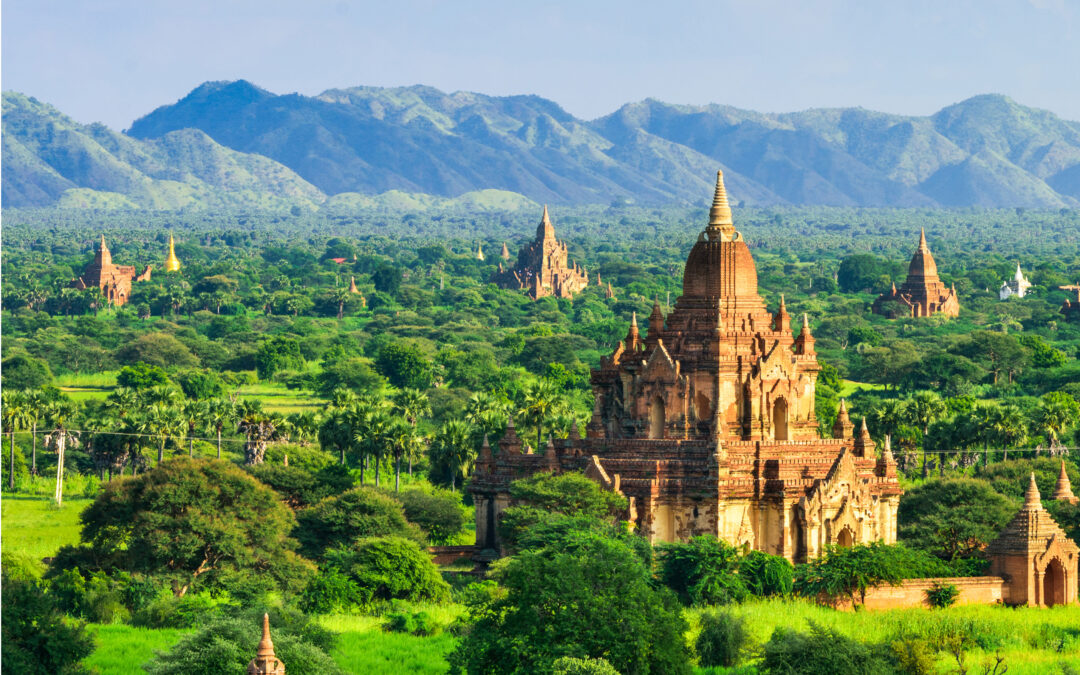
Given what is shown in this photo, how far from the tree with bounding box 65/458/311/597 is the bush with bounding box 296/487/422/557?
2.07 metres

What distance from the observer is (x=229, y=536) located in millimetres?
64125

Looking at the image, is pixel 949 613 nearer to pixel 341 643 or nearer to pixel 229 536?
pixel 341 643

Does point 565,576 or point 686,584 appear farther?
point 686,584

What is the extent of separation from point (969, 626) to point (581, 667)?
45.6 ft

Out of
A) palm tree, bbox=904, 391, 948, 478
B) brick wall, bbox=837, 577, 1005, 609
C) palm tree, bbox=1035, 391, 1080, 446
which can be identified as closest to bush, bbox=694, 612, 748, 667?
brick wall, bbox=837, 577, 1005, 609

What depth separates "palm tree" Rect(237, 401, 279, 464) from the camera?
283 ft

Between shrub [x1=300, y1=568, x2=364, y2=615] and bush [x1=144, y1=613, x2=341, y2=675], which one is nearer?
bush [x1=144, y1=613, x2=341, y2=675]

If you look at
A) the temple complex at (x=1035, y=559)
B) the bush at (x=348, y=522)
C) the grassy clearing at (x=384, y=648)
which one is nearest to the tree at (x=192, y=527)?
the bush at (x=348, y=522)

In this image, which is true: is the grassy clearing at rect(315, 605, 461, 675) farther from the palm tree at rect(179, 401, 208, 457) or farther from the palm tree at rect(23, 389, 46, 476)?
the palm tree at rect(23, 389, 46, 476)

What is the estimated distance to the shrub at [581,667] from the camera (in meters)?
47.1

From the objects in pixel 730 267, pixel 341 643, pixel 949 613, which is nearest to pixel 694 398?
pixel 730 267

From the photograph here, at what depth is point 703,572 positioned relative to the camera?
61.1m

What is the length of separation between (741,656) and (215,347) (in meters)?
105

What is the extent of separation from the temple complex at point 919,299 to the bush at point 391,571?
133 metres
